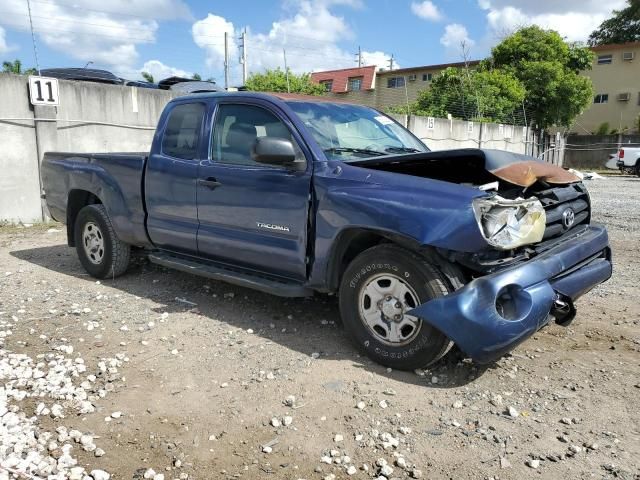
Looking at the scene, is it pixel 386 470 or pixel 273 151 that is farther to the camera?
pixel 273 151

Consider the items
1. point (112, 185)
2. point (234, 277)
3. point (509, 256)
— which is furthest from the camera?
point (112, 185)

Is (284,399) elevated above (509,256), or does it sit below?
below

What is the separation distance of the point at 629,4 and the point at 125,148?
47.5 m

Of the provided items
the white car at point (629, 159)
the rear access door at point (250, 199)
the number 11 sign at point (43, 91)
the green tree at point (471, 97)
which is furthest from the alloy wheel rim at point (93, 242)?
the white car at point (629, 159)

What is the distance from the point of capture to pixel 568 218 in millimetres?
4070

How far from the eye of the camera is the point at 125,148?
10.3 meters

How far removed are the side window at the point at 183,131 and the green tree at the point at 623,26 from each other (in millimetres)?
49582

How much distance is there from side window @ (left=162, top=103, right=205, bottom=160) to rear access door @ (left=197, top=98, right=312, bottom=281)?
223 millimetres

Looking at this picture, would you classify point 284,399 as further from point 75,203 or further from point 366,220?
point 75,203

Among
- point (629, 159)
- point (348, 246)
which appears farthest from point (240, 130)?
point (629, 159)

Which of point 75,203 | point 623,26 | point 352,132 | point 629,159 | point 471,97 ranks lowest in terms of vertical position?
point 629,159

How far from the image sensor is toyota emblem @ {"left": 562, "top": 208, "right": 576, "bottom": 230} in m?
4.01

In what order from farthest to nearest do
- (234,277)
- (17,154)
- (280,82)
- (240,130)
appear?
1. (280,82)
2. (17,154)
3. (240,130)
4. (234,277)

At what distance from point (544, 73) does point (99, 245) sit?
27856 millimetres
